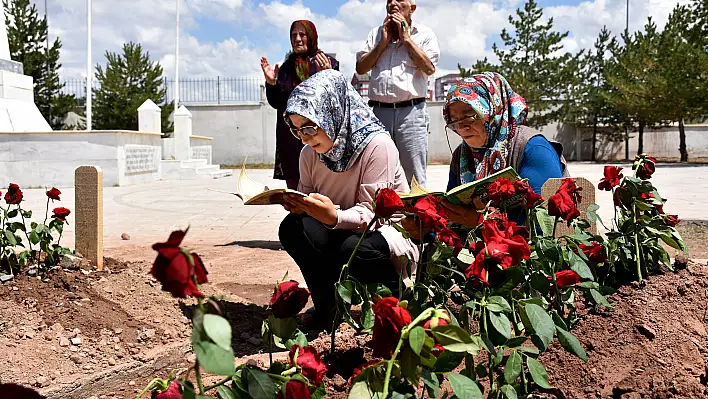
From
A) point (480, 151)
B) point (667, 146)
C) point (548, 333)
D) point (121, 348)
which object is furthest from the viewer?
point (667, 146)

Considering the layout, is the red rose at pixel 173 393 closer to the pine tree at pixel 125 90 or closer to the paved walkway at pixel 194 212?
the paved walkway at pixel 194 212

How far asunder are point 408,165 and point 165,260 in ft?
12.4

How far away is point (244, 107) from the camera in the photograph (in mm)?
27812

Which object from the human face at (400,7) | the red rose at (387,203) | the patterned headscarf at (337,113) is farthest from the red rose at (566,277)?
the human face at (400,7)

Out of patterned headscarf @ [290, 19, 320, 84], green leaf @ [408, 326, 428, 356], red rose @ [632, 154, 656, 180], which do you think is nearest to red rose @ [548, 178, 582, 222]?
red rose @ [632, 154, 656, 180]

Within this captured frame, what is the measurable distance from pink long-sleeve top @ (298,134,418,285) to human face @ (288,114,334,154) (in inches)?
5.8

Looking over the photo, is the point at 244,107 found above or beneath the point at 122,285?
above

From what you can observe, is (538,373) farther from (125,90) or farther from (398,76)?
(125,90)

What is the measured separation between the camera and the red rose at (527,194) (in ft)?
5.89

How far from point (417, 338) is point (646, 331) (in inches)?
46.1

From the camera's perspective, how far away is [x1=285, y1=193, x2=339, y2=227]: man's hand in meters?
2.52

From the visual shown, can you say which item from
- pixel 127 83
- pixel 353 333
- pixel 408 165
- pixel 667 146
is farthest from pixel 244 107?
pixel 353 333

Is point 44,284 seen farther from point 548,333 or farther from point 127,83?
point 127,83

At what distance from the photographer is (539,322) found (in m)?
1.40
